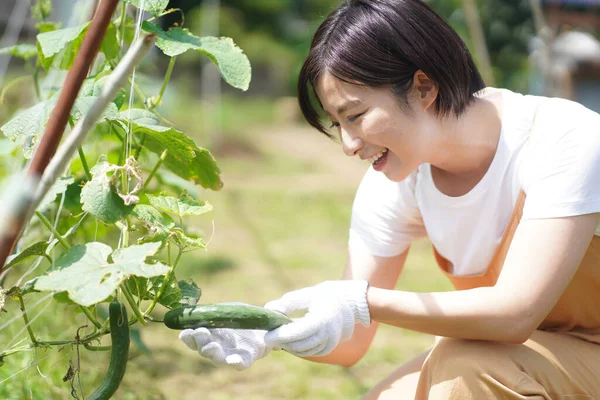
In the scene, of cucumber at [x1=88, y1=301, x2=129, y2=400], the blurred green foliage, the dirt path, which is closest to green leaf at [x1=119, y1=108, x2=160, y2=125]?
cucumber at [x1=88, y1=301, x2=129, y2=400]

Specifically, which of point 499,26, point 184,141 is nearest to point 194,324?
point 184,141

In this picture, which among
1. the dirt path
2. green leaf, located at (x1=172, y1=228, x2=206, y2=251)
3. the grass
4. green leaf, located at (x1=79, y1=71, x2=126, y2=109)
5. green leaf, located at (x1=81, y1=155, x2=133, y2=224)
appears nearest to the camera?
green leaf, located at (x1=81, y1=155, x2=133, y2=224)

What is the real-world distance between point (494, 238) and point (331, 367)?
120cm

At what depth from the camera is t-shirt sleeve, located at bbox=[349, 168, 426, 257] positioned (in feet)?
5.35

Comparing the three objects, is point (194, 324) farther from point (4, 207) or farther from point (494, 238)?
point (494, 238)

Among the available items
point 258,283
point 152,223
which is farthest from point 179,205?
point 258,283

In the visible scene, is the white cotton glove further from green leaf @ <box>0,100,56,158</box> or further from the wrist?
green leaf @ <box>0,100,56,158</box>

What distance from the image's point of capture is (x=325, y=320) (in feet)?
4.23

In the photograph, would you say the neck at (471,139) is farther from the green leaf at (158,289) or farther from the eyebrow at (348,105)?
the green leaf at (158,289)

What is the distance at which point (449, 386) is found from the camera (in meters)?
1.32

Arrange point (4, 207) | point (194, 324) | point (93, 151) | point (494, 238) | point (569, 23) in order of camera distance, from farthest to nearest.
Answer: point (569, 23) < point (93, 151) < point (494, 238) < point (194, 324) < point (4, 207)

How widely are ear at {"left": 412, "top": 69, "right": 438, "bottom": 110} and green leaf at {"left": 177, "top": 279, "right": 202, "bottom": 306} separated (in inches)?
19.9

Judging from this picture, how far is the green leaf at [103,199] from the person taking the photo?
114 centimetres

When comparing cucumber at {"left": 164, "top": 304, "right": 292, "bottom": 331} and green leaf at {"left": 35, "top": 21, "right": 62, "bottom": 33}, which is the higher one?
green leaf at {"left": 35, "top": 21, "right": 62, "bottom": 33}
